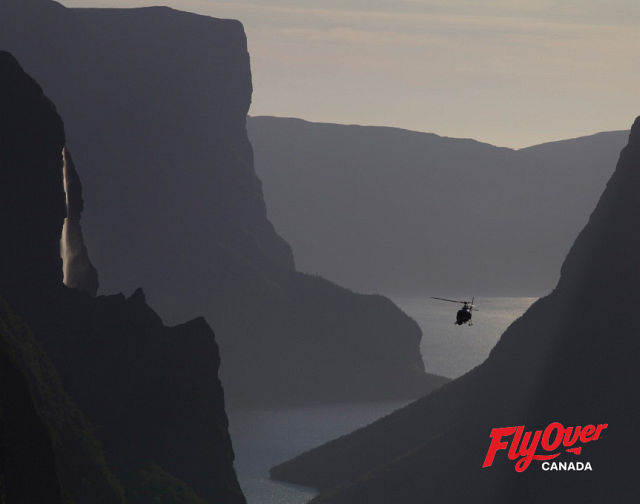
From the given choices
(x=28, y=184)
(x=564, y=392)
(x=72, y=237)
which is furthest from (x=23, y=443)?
(x=564, y=392)

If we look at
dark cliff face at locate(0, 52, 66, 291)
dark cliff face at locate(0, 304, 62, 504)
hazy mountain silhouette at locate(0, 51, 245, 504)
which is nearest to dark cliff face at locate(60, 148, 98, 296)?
hazy mountain silhouette at locate(0, 51, 245, 504)

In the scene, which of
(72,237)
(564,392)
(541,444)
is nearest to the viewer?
(72,237)

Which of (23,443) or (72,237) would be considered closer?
(23,443)

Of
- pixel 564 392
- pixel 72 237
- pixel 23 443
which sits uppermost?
pixel 72 237

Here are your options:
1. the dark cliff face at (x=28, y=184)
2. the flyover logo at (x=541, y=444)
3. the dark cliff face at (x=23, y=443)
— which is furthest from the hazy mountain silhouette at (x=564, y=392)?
the dark cliff face at (x=23, y=443)

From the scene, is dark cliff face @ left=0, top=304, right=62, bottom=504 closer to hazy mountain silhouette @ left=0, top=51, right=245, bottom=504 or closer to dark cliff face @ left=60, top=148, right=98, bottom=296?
hazy mountain silhouette @ left=0, top=51, right=245, bottom=504

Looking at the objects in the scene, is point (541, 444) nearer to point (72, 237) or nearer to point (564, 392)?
point (564, 392)
